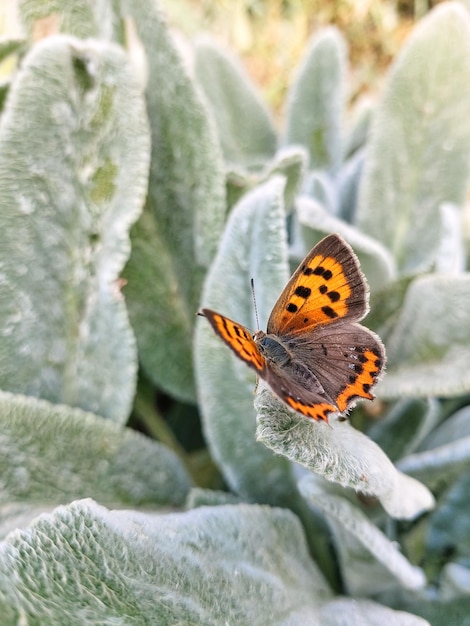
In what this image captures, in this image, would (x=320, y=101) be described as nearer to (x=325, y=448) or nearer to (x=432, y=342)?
(x=432, y=342)

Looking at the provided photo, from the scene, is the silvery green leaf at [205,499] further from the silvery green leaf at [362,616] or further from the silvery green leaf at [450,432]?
the silvery green leaf at [450,432]

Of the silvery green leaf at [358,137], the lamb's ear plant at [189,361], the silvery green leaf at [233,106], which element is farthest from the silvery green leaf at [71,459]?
the silvery green leaf at [358,137]

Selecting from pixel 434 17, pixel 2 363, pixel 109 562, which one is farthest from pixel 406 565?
pixel 434 17

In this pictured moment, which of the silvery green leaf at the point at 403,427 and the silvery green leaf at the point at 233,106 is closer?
the silvery green leaf at the point at 403,427

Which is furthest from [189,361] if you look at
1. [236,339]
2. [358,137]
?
[358,137]

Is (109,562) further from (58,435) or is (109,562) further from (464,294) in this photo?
(464,294)

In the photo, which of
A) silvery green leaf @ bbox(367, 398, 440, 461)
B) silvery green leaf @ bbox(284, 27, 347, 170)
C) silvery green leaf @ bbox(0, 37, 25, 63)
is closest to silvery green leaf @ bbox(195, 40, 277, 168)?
silvery green leaf @ bbox(284, 27, 347, 170)

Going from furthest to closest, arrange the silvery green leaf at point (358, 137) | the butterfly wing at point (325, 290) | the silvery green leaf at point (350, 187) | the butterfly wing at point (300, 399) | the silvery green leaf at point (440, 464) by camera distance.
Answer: the silvery green leaf at point (358, 137)
the silvery green leaf at point (350, 187)
the silvery green leaf at point (440, 464)
the butterfly wing at point (325, 290)
the butterfly wing at point (300, 399)
